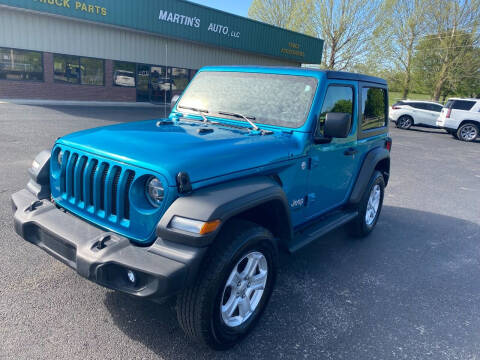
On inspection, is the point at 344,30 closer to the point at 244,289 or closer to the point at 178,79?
the point at 178,79

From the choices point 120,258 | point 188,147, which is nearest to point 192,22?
point 188,147

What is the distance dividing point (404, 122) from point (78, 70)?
17607mm

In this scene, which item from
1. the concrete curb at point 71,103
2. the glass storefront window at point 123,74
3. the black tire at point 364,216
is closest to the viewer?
the black tire at point 364,216

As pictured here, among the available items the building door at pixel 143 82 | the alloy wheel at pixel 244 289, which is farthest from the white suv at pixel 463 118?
the alloy wheel at pixel 244 289

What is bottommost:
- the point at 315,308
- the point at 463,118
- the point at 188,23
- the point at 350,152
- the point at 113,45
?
the point at 315,308

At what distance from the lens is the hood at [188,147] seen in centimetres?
238

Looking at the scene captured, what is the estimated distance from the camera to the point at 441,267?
13.8 ft

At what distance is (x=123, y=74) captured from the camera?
21250 millimetres

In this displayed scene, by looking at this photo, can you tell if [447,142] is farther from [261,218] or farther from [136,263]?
[136,263]

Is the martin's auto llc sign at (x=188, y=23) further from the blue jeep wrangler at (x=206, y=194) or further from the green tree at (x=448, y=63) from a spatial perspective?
the blue jeep wrangler at (x=206, y=194)

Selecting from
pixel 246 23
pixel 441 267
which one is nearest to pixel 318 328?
pixel 441 267

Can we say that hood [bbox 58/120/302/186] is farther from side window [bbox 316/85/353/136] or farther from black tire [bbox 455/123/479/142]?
black tire [bbox 455/123/479/142]

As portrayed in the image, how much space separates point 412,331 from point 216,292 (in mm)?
1762

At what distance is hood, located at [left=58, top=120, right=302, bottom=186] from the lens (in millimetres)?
2385
